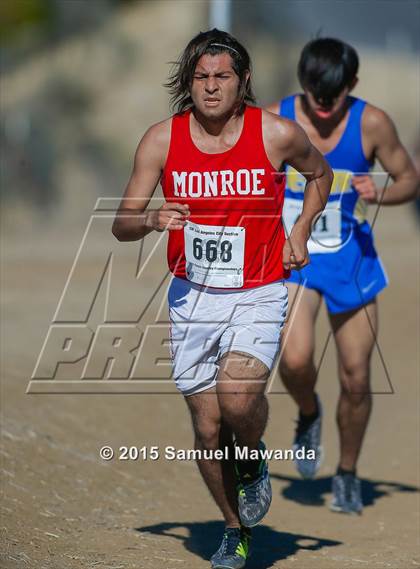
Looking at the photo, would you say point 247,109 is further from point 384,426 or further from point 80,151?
point 80,151

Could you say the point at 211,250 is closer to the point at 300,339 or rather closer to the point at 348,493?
the point at 300,339

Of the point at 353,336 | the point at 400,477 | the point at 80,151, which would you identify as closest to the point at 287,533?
the point at 353,336

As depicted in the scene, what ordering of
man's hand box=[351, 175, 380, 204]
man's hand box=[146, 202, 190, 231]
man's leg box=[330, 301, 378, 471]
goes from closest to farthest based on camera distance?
man's hand box=[146, 202, 190, 231] → man's hand box=[351, 175, 380, 204] → man's leg box=[330, 301, 378, 471]

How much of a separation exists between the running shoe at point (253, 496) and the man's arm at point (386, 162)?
6.15 ft

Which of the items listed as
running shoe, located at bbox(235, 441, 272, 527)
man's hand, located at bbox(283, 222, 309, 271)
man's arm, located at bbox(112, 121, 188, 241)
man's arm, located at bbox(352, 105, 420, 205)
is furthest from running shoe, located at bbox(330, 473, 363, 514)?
man's arm, located at bbox(112, 121, 188, 241)

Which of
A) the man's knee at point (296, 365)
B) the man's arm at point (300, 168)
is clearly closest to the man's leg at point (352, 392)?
the man's knee at point (296, 365)

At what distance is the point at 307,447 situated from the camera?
6.97m

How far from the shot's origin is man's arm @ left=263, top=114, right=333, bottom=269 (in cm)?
494

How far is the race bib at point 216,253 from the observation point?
4945 mm

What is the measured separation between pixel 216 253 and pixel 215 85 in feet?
2.33

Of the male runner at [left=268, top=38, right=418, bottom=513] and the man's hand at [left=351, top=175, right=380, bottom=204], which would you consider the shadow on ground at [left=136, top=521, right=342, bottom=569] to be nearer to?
the male runner at [left=268, top=38, right=418, bottom=513]

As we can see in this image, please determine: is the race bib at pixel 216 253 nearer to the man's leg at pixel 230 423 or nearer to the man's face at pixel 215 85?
A: the man's leg at pixel 230 423

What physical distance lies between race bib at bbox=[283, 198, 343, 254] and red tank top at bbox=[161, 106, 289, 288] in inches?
60.3

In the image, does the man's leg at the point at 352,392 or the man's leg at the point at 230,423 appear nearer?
the man's leg at the point at 230,423
